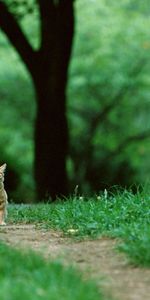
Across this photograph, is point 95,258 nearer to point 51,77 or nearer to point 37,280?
point 37,280

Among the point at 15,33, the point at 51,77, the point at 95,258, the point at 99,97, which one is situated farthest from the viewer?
the point at 99,97

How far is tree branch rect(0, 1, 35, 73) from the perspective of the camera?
17234 mm

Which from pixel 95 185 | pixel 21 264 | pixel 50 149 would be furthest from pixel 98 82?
pixel 21 264

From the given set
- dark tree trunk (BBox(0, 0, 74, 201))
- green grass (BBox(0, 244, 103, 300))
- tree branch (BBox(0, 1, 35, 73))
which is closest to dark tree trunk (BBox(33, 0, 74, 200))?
dark tree trunk (BBox(0, 0, 74, 201))

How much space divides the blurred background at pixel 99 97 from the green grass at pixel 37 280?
1831 centimetres

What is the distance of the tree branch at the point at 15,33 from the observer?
17234mm

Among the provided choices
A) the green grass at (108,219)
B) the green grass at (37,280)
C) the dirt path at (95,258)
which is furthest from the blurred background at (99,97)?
the green grass at (37,280)

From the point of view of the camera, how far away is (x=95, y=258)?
6.70m

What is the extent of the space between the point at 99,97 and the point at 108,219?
17785 mm

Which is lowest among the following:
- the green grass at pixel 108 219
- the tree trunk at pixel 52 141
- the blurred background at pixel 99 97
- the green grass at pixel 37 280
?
the green grass at pixel 37 280

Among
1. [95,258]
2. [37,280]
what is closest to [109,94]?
[95,258]

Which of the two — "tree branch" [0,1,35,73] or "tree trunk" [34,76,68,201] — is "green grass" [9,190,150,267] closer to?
"tree trunk" [34,76,68,201]

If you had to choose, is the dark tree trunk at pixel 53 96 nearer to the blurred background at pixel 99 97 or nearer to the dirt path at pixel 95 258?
the blurred background at pixel 99 97

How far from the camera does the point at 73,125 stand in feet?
85.3
